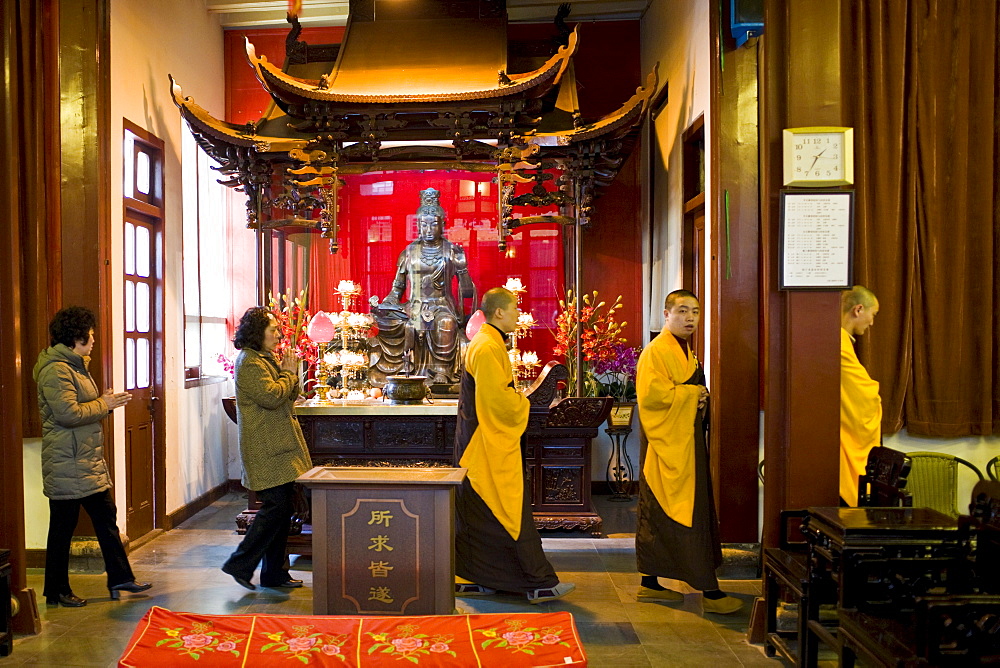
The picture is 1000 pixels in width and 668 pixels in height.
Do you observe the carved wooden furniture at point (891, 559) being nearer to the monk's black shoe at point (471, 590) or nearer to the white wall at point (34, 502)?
the monk's black shoe at point (471, 590)

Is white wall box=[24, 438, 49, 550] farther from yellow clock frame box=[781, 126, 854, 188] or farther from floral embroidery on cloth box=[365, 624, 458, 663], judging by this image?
yellow clock frame box=[781, 126, 854, 188]

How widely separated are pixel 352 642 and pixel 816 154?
2619 mm

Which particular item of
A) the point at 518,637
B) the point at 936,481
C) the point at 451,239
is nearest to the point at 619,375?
the point at 451,239

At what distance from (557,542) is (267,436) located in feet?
7.15

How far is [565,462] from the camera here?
5633mm

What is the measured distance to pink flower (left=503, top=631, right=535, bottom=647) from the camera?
3131mm

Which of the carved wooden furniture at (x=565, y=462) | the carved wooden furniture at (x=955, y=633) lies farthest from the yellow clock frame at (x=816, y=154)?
the carved wooden furniture at (x=565, y=462)

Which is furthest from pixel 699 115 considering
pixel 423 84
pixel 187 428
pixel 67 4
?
pixel 187 428

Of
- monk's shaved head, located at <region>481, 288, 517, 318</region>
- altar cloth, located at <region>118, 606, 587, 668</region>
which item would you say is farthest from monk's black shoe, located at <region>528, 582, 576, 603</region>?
monk's shaved head, located at <region>481, 288, 517, 318</region>

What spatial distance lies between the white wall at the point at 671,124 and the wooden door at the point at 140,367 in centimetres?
358

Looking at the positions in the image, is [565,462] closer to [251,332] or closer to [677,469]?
[677,469]

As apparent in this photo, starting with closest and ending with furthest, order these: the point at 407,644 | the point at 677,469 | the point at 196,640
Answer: the point at 407,644, the point at 196,640, the point at 677,469

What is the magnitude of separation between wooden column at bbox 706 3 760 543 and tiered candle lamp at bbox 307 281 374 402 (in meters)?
2.63

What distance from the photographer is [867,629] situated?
2.46 metres
